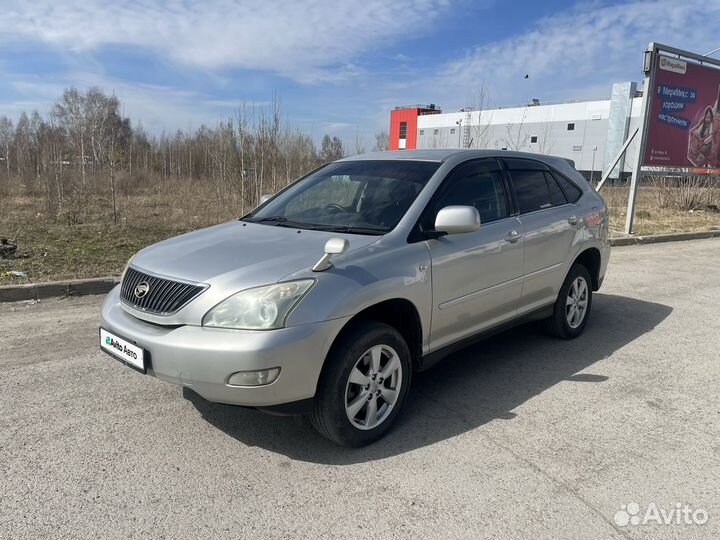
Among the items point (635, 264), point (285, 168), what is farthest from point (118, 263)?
point (635, 264)

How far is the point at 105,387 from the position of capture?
3.96 m

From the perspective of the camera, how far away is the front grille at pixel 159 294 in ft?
9.67

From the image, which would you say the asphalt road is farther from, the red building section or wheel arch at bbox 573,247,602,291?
the red building section

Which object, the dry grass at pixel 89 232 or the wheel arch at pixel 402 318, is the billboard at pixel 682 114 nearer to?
the dry grass at pixel 89 232

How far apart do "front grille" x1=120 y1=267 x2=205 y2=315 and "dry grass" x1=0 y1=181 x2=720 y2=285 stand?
4.11m

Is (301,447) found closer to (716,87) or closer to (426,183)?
(426,183)

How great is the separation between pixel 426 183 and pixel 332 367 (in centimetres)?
156

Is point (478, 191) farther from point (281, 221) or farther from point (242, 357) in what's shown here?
point (242, 357)

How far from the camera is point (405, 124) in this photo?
259 feet

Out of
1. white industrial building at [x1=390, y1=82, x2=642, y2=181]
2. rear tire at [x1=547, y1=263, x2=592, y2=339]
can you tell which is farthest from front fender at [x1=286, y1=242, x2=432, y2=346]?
white industrial building at [x1=390, y1=82, x2=642, y2=181]

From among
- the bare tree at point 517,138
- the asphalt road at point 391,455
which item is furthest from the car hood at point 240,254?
the bare tree at point 517,138

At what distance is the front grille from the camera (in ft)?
9.67

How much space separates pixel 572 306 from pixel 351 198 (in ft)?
8.35

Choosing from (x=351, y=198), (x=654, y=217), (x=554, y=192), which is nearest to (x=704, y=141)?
(x=654, y=217)
